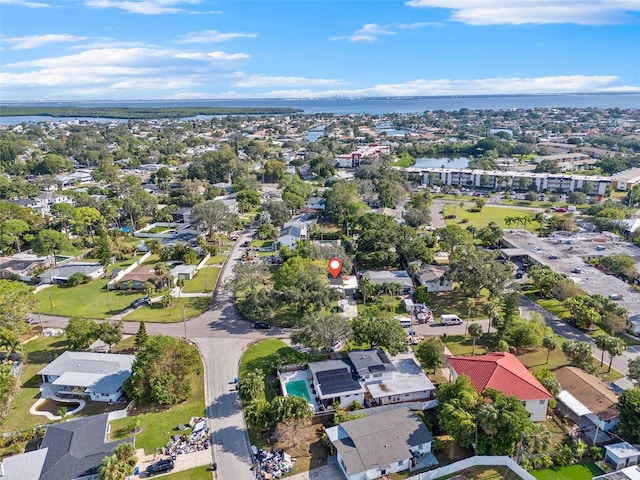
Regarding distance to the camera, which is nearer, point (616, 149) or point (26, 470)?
point (26, 470)

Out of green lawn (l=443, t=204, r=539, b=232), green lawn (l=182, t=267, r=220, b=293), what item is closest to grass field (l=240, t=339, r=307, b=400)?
green lawn (l=182, t=267, r=220, b=293)

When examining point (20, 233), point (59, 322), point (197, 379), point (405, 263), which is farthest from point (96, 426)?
point (20, 233)

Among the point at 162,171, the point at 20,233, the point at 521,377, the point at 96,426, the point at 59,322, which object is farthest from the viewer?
the point at 162,171

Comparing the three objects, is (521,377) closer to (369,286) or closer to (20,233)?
(369,286)

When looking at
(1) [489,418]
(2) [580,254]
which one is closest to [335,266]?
(1) [489,418]

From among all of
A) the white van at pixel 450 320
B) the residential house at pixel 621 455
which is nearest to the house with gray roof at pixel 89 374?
the white van at pixel 450 320

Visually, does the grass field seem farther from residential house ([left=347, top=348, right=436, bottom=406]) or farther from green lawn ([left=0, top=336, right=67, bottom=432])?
green lawn ([left=0, top=336, right=67, bottom=432])

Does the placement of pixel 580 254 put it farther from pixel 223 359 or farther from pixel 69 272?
pixel 69 272

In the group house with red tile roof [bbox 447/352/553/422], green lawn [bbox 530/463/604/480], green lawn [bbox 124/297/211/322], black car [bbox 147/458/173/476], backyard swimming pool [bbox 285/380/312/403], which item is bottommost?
green lawn [bbox 530/463/604/480]

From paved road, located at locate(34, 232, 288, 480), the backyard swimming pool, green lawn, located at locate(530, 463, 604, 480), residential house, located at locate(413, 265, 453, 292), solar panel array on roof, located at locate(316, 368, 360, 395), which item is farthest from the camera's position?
residential house, located at locate(413, 265, 453, 292)
